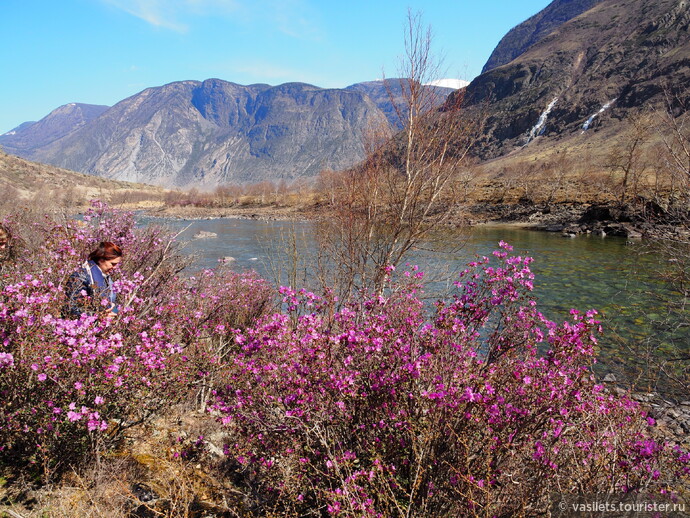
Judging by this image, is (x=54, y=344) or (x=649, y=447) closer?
(x=649, y=447)

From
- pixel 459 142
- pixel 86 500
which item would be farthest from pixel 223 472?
pixel 459 142

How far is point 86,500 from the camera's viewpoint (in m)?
3.57

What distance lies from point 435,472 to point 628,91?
583ft

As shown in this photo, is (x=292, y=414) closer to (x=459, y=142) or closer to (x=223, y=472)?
(x=223, y=472)

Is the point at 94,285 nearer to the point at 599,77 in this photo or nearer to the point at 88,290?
the point at 88,290

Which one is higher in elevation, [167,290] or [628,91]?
[628,91]

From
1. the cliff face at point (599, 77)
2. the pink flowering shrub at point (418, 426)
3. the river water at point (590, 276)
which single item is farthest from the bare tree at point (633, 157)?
the cliff face at point (599, 77)

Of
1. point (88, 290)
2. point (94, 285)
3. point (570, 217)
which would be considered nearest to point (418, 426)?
point (94, 285)

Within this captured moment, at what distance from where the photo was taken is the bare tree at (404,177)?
9883mm

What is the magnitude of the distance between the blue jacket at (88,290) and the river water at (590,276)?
Answer: 7.51 feet

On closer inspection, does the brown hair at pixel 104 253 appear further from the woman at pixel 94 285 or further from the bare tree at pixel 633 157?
the bare tree at pixel 633 157

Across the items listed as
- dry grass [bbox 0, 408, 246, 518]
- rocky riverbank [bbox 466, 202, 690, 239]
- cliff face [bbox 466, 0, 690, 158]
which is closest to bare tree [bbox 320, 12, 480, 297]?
dry grass [bbox 0, 408, 246, 518]

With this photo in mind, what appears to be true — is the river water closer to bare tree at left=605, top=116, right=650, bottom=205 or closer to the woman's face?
the woman's face

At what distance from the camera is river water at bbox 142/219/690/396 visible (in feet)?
36.5
